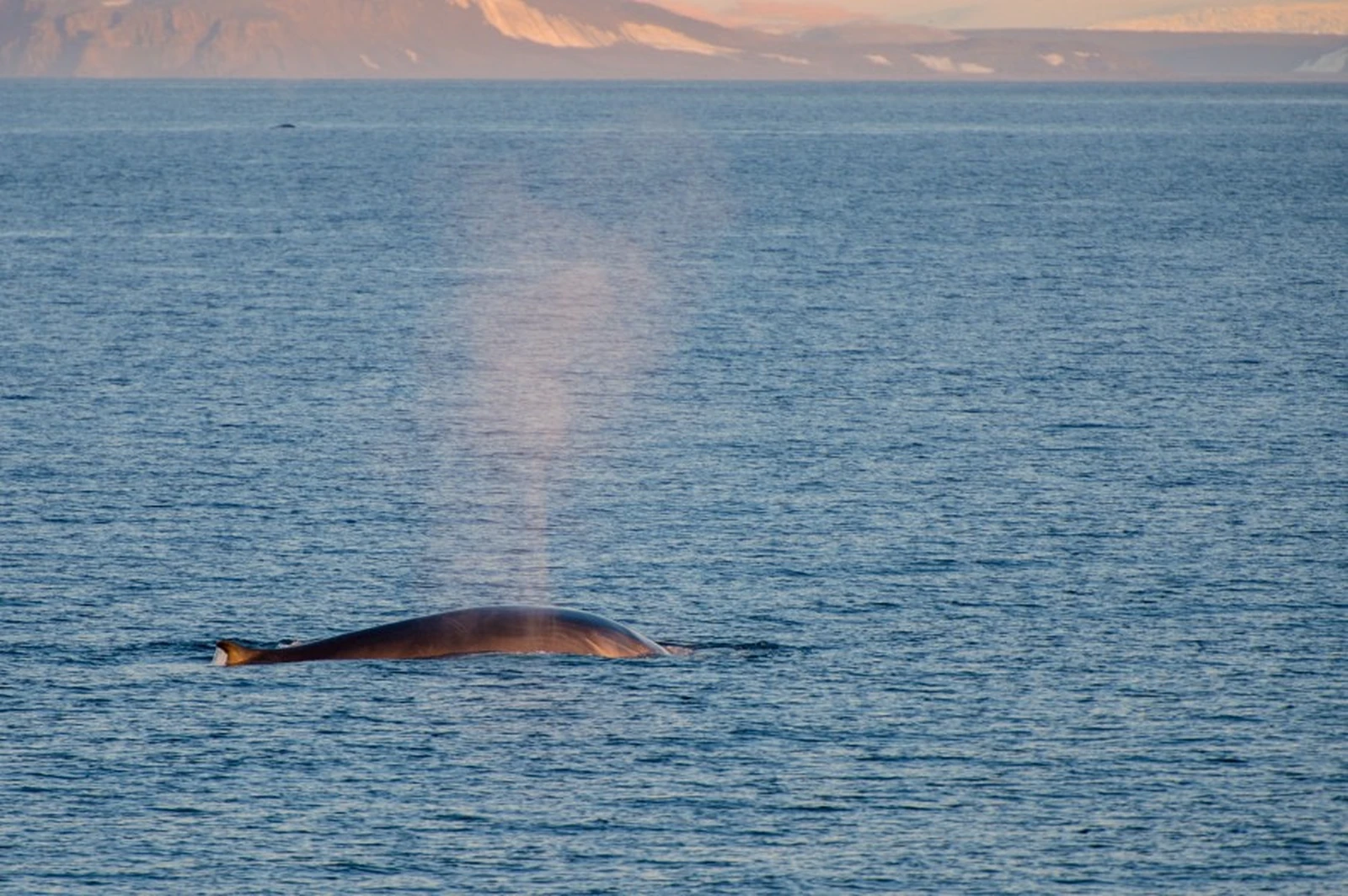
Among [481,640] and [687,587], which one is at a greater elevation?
[481,640]

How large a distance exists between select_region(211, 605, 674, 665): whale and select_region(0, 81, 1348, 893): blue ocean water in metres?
0.52

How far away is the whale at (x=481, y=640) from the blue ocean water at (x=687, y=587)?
0.52m

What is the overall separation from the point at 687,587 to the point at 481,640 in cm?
740

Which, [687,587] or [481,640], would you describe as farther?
[687,587]

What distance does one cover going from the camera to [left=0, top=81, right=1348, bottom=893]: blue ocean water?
3144 cm

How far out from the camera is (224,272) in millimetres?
112438

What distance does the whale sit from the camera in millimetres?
39344

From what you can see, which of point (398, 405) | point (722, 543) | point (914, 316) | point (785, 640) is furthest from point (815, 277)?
point (785, 640)

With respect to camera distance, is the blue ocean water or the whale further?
the whale

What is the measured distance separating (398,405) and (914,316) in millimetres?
33075

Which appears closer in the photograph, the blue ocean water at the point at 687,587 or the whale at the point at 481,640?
the blue ocean water at the point at 687,587

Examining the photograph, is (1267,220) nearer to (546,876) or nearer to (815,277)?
(815,277)

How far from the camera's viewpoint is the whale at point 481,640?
3934cm

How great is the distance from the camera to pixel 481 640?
39.6 meters
